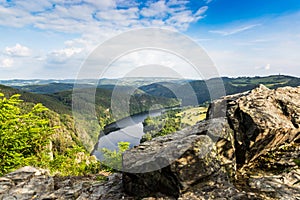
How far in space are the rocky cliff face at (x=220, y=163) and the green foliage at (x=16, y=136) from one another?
2544 millimetres

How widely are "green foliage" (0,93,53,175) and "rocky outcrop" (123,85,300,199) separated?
23.3ft

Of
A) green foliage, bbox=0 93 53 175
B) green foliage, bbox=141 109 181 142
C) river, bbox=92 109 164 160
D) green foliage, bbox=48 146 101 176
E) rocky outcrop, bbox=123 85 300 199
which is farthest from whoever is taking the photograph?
river, bbox=92 109 164 160

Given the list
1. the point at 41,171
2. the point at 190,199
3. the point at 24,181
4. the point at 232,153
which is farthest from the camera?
the point at 41,171

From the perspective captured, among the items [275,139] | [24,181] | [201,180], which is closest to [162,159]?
[201,180]

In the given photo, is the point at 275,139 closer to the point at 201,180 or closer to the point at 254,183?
the point at 254,183

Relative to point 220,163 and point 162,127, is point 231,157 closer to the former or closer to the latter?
point 220,163

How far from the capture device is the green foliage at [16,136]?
10.6 meters

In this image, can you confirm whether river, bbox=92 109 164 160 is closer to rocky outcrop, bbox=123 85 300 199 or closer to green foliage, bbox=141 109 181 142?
green foliage, bbox=141 109 181 142

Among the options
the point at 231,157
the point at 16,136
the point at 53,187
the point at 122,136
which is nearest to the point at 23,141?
the point at 16,136

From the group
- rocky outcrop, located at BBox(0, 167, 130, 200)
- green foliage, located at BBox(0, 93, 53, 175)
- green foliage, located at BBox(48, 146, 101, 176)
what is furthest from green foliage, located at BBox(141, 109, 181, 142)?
rocky outcrop, located at BBox(0, 167, 130, 200)

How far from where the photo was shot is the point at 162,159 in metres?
5.95

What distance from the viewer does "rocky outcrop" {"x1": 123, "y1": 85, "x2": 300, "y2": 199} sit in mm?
5754

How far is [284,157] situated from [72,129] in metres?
141

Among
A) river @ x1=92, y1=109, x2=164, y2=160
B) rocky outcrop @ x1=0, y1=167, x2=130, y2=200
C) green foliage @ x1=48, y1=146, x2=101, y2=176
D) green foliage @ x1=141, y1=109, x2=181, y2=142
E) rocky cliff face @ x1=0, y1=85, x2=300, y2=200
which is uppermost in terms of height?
rocky cliff face @ x1=0, y1=85, x2=300, y2=200
